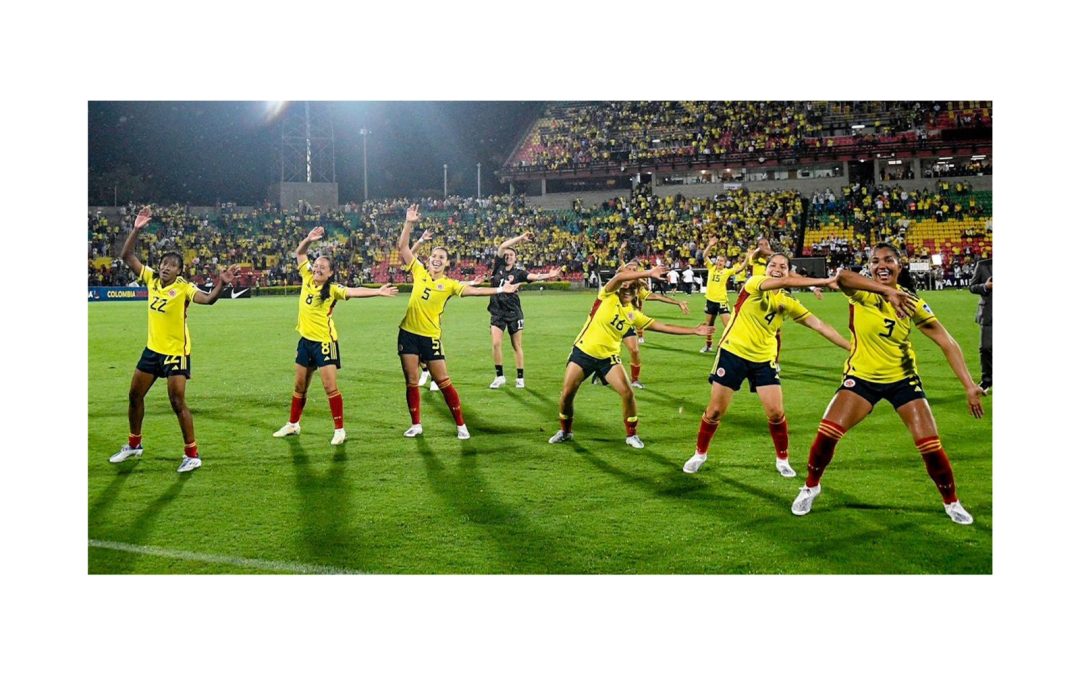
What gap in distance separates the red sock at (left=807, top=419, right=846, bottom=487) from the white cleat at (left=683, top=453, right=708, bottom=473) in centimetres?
103

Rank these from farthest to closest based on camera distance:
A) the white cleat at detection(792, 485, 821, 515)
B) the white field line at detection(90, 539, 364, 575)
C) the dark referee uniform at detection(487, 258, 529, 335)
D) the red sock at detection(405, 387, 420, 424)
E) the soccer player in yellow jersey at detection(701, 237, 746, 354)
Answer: the soccer player in yellow jersey at detection(701, 237, 746, 354) → the dark referee uniform at detection(487, 258, 529, 335) → the red sock at detection(405, 387, 420, 424) → the white cleat at detection(792, 485, 821, 515) → the white field line at detection(90, 539, 364, 575)

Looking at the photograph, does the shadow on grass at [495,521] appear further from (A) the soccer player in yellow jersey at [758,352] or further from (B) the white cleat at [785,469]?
(B) the white cleat at [785,469]

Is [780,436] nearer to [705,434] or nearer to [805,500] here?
[705,434]

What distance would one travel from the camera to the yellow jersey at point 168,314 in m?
6.77

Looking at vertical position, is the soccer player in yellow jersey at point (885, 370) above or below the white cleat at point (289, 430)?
above

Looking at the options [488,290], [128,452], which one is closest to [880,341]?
[488,290]

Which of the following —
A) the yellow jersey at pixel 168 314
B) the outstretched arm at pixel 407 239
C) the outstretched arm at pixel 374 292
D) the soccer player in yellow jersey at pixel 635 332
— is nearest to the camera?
the yellow jersey at pixel 168 314

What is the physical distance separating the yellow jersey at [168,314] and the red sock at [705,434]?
393 cm

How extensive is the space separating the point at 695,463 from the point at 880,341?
5.90ft

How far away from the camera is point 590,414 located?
8.57 meters

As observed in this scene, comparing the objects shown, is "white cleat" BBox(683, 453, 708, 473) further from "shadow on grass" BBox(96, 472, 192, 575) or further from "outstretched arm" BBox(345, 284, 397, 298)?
"shadow on grass" BBox(96, 472, 192, 575)

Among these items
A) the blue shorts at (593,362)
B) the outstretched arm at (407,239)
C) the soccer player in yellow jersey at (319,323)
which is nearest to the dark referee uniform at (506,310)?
the outstretched arm at (407,239)

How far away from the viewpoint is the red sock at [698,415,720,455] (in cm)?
666

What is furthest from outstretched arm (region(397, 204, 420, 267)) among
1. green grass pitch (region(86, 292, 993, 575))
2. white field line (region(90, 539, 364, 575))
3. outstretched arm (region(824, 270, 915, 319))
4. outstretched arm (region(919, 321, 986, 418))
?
outstretched arm (region(919, 321, 986, 418))
